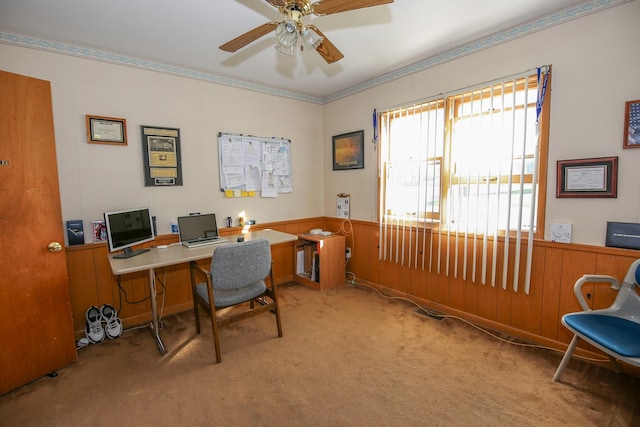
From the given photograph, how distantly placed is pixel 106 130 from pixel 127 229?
95 cm

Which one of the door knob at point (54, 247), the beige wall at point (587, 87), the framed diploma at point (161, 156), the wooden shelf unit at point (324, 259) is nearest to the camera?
the beige wall at point (587, 87)

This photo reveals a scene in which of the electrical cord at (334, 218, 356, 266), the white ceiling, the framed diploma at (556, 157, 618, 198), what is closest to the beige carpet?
the framed diploma at (556, 157, 618, 198)

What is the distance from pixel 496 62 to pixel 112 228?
3423mm

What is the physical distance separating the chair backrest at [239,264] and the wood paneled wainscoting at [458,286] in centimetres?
113

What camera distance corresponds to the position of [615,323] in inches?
70.4

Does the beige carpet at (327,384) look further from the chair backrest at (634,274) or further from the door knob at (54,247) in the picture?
the door knob at (54,247)

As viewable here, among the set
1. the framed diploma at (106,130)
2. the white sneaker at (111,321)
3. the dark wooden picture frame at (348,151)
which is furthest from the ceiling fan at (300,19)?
the white sneaker at (111,321)

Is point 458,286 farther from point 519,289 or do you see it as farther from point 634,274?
point 634,274

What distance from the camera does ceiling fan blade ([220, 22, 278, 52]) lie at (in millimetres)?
1674

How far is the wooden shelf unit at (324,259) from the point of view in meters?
3.62

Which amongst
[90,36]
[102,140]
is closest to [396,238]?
[102,140]

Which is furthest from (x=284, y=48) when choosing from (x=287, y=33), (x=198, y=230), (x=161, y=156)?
(x=198, y=230)

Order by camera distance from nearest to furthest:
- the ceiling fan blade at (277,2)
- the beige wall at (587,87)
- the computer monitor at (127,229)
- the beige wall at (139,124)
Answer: the ceiling fan blade at (277,2), the beige wall at (587,87), the computer monitor at (127,229), the beige wall at (139,124)

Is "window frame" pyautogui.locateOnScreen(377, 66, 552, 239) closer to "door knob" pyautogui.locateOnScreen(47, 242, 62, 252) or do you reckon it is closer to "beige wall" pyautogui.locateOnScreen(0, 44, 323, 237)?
"beige wall" pyautogui.locateOnScreen(0, 44, 323, 237)
